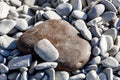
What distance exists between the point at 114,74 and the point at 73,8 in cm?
44

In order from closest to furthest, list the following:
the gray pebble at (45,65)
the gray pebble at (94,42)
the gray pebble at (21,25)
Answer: the gray pebble at (45,65) → the gray pebble at (94,42) → the gray pebble at (21,25)

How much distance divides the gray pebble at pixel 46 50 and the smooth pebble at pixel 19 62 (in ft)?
0.18

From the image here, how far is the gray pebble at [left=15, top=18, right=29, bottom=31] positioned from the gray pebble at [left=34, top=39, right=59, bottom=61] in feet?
0.68

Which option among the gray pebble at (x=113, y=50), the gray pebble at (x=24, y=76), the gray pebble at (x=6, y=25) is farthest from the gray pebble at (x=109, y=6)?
the gray pebble at (x=24, y=76)

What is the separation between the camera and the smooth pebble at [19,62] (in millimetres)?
1771

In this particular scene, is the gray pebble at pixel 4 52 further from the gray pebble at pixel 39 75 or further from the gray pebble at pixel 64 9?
the gray pebble at pixel 64 9

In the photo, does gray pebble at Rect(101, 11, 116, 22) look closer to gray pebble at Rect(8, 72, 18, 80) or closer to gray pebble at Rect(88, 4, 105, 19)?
gray pebble at Rect(88, 4, 105, 19)

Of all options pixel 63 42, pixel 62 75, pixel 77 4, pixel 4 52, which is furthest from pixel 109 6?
pixel 4 52

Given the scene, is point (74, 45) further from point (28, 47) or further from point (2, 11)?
point (2, 11)

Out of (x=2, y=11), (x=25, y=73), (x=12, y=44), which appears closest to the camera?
(x=25, y=73)

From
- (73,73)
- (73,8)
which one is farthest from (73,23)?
(73,73)

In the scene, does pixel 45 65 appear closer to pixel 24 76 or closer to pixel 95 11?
pixel 24 76

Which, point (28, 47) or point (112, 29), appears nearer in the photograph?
point (28, 47)

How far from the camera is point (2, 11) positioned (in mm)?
2049
